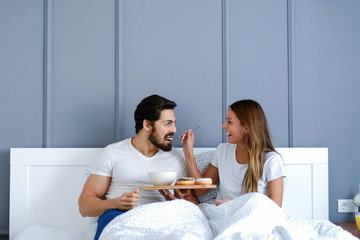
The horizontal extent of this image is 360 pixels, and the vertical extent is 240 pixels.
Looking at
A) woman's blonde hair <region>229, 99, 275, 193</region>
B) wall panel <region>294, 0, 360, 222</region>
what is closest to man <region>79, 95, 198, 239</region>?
woman's blonde hair <region>229, 99, 275, 193</region>

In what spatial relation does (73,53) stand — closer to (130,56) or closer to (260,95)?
(130,56)

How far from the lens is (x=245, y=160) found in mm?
2092

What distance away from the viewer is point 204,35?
96.9 inches

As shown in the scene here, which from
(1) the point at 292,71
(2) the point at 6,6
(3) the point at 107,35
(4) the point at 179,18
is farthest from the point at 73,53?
(1) the point at 292,71

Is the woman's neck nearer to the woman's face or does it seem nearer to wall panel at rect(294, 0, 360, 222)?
the woman's face

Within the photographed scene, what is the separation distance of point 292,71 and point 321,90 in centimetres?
23

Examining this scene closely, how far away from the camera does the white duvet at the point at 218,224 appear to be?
133 centimetres

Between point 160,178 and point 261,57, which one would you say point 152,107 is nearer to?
point 160,178

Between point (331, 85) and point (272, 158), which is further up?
point (331, 85)

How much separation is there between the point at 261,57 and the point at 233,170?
2.73 feet

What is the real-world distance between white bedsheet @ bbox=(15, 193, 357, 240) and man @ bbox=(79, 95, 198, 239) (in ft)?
1.64

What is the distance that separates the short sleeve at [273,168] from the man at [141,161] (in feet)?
1.46

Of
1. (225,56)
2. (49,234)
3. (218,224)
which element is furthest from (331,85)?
(49,234)

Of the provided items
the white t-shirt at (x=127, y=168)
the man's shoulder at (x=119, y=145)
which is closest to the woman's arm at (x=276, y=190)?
the white t-shirt at (x=127, y=168)
